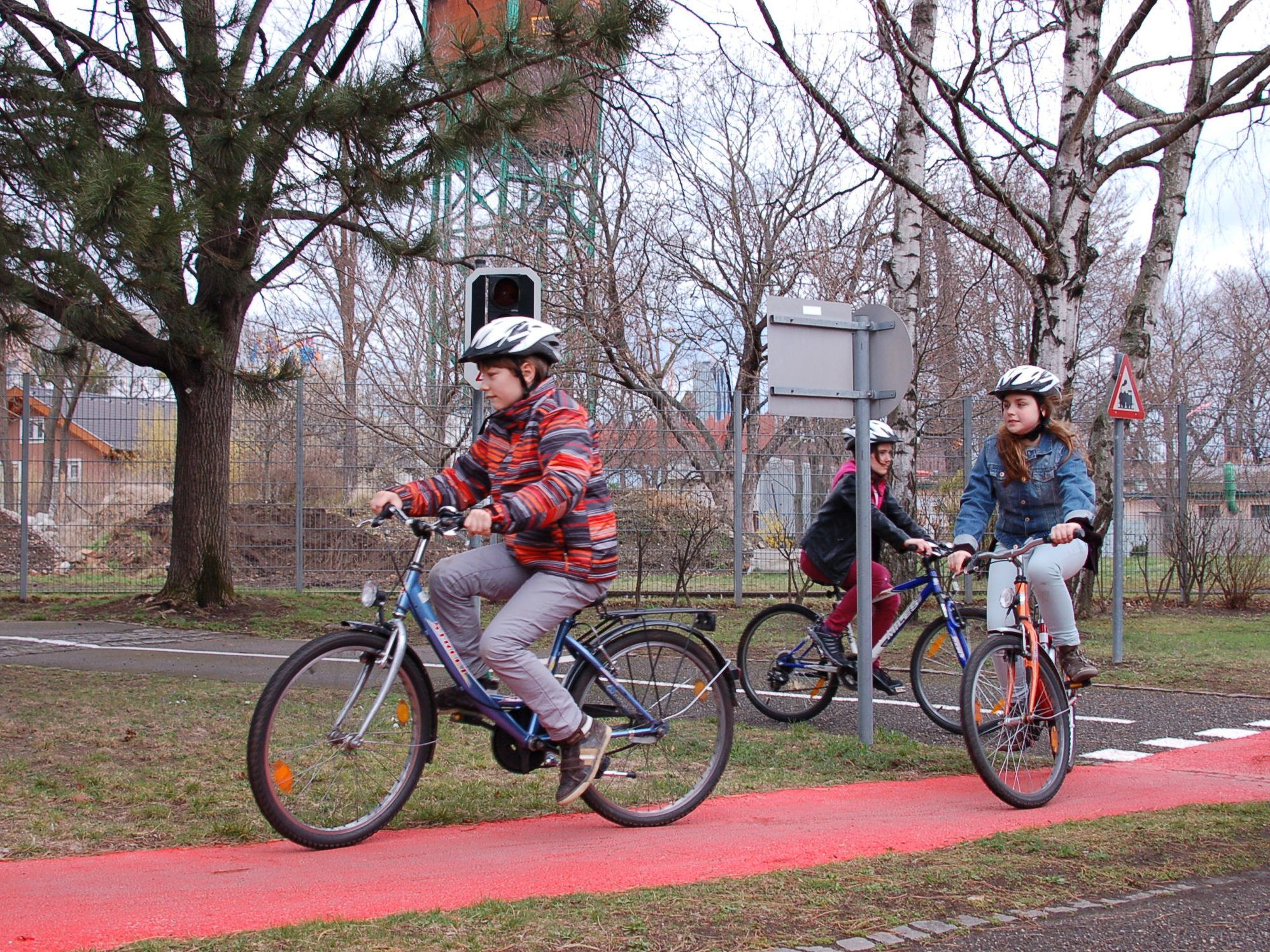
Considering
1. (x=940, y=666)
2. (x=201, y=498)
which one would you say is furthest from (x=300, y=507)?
(x=940, y=666)

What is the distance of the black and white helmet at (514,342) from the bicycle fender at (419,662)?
3.38ft

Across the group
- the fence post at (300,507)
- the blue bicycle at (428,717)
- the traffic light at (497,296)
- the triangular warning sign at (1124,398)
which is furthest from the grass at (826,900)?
the fence post at (300,507)

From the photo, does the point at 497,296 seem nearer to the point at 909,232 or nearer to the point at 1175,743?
the point at 1175,743

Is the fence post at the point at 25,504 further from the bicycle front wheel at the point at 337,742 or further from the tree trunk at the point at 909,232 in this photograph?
the bicycle front wheel at the point at 337,742

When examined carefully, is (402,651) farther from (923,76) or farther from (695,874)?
(923,76)

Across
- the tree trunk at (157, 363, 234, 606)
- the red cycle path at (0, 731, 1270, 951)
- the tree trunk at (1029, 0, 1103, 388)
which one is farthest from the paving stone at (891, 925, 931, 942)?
the tree trunk at (157, 363, 234, 606)

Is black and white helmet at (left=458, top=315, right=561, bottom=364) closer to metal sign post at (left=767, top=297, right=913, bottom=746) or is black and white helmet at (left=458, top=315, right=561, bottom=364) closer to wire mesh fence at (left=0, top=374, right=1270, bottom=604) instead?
metal sign post at (left=767, top=297, right=913, bottom=746)

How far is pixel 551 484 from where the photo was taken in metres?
4.38

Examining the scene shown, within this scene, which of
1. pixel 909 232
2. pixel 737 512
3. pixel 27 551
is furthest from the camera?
pixel 737 512

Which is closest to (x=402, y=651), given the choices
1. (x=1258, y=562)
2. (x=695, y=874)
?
(x=695, y=874)

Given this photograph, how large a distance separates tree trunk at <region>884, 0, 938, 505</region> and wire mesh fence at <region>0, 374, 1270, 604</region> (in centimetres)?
22

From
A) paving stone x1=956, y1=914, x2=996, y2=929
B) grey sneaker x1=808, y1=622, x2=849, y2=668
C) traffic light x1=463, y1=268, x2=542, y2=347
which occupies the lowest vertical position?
paving stone x1=956, y1=914, x2=996, y2=929

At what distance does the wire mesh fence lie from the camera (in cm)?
1451

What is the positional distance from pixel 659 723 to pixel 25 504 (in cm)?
1219
